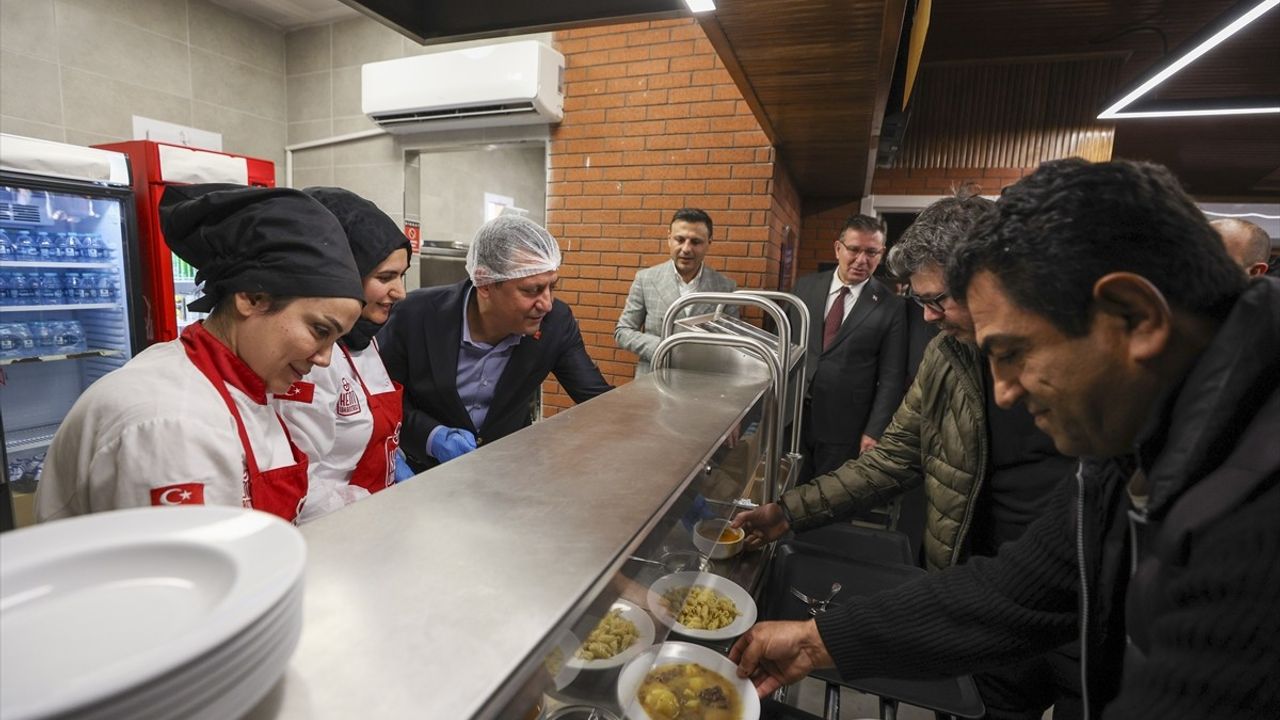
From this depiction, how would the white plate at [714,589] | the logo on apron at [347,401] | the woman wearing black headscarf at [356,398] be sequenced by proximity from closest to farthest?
the white plate at [714,589], the woman wearing black headscarf at [356,398], the logo on apron at [347,401]

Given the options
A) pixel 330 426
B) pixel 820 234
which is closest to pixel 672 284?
pixel 330 426

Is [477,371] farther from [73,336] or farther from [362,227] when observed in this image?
[73,336]

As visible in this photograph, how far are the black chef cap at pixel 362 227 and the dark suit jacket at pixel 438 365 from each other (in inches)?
22.9

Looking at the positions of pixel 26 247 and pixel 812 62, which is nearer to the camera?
pixel 812 62

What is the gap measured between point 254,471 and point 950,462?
76.7 inches

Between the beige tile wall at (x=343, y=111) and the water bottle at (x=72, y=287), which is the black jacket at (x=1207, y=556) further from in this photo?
the beige tile wall at (x=343, y=111)

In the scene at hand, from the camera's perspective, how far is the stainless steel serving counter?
1.64 feet

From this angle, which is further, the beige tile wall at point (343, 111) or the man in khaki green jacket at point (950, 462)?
the beige tile wall at point (343, 111)

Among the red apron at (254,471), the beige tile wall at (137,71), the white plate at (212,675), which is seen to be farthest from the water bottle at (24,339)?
the white plate at (212,675)

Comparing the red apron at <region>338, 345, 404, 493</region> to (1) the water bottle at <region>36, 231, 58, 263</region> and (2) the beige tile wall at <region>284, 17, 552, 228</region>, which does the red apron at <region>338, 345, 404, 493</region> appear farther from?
(2) the beige tile wall at <region>284, 17, 552, 228</region>

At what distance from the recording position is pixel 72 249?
3914 millimetres

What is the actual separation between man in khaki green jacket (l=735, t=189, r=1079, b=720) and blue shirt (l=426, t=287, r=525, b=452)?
1.27m

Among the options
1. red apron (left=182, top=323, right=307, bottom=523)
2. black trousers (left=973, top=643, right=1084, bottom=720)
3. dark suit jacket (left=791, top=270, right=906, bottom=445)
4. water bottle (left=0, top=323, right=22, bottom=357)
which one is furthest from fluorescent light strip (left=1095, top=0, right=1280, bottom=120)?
water bottle (left=0, top=323, right=22, bottom=357)

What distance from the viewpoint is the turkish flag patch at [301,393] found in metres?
1.59
